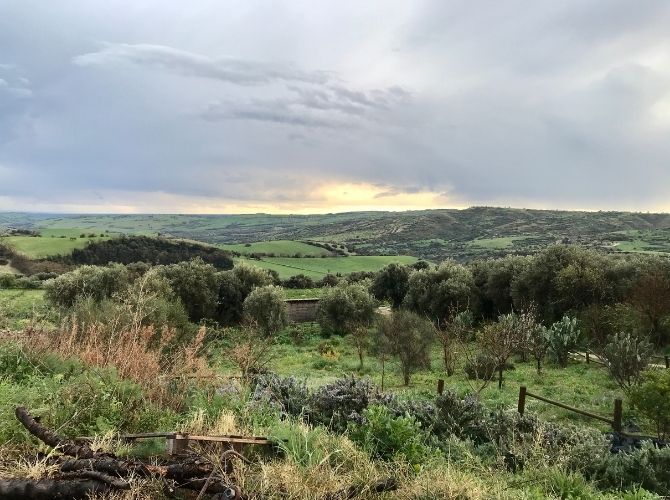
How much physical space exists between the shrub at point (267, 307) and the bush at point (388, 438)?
34.5 meters

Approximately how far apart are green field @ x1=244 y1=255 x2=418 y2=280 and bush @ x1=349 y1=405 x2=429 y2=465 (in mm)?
68265

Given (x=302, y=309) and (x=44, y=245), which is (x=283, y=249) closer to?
(x=44, y=245)

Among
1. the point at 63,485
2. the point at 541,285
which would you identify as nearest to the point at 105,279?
the point at 541,285

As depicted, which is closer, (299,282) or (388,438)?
(388,438)

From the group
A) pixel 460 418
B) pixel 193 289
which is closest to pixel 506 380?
pixel 460 418

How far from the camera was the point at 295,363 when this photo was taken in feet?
89.5

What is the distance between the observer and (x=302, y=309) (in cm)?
4825

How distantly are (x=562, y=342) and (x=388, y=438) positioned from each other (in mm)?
22907

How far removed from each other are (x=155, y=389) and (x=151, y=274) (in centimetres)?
3080

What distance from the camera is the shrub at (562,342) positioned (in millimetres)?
25312

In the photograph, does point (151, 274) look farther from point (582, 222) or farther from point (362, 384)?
point (582, 222)

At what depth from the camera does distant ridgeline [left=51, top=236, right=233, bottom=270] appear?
274 feet

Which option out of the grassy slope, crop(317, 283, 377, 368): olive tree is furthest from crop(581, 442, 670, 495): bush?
crop(317, 283, 377, 368): olive tree

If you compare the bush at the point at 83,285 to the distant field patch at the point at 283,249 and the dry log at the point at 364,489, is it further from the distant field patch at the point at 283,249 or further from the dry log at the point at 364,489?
the distant field patch at the point at 283,249
